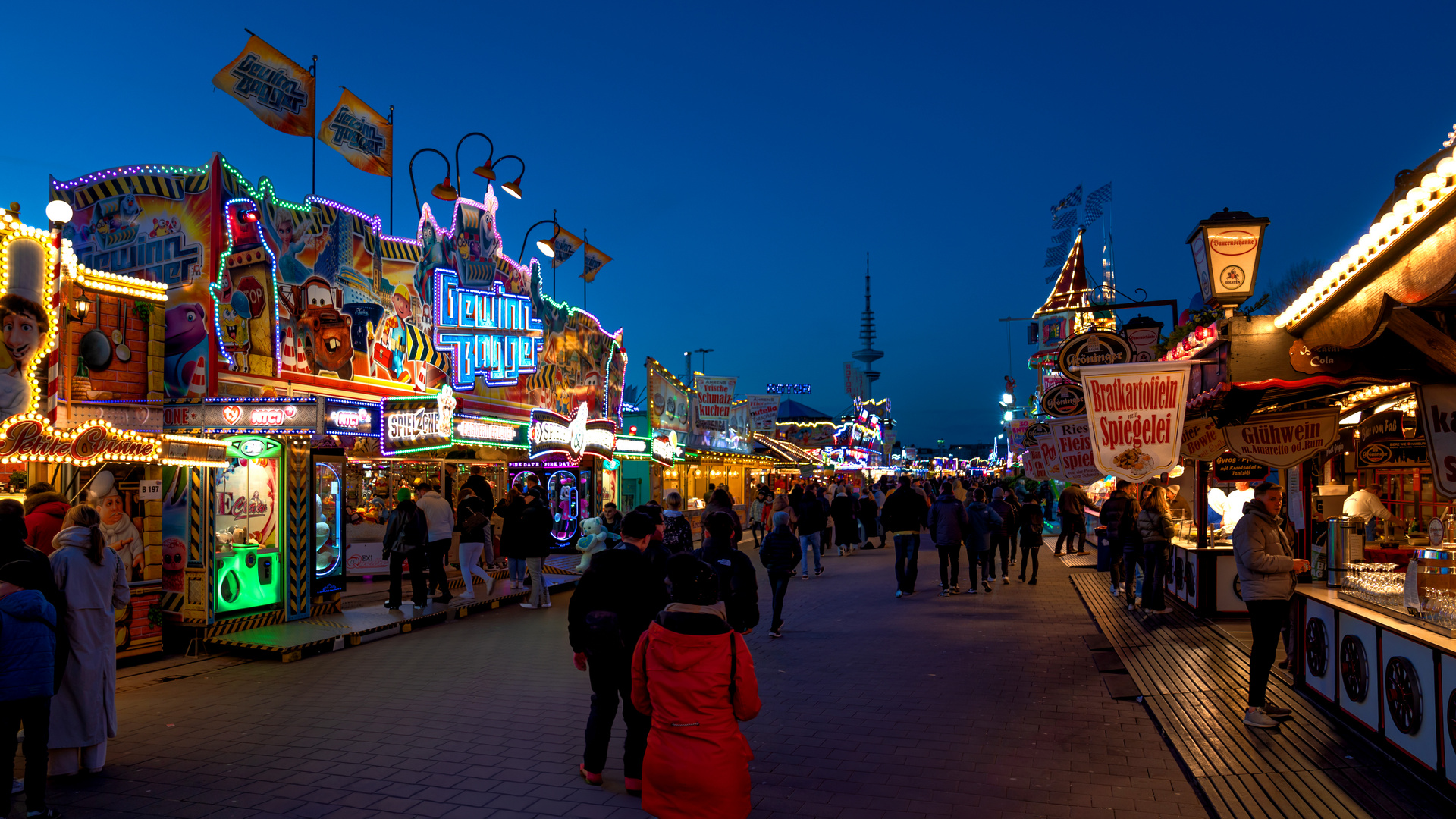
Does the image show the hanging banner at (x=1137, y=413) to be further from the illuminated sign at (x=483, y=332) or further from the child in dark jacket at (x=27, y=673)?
the illuminated sign at (x=483, y=332)

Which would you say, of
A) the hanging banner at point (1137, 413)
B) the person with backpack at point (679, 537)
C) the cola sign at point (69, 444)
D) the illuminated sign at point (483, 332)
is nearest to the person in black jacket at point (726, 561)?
the person with backpack at point (679, 537)

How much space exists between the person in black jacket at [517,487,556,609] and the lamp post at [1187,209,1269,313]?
9.03 m

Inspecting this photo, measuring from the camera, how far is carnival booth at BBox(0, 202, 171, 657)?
8.72 meters

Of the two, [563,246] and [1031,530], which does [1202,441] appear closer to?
[1031,530]

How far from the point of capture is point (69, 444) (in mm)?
8734

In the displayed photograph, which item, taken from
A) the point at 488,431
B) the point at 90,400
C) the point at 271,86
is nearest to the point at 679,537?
the point at 90,400

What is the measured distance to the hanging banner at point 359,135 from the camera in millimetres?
15703

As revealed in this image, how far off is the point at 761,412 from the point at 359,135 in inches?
928

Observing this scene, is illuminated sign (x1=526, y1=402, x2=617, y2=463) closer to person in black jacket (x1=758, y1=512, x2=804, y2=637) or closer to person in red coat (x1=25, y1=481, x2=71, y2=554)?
person in black jacket (x1=758, y1=512, x2=804, y2=637)

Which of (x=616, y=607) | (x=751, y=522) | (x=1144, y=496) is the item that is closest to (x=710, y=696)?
(x=616, y=607)

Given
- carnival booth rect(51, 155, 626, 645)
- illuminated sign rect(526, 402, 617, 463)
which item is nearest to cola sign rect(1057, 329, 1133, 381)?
carnival booth rect(51, 155, 626, 645)

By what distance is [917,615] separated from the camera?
12.7m

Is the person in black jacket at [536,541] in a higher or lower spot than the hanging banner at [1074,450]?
lower

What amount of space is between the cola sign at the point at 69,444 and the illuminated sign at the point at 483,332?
7.93 meters
